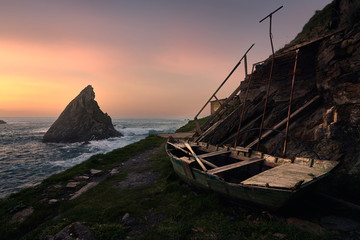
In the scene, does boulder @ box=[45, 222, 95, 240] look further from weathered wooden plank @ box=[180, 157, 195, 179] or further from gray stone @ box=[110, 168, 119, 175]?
gray stone @ box=[110, 168, 119, 175]

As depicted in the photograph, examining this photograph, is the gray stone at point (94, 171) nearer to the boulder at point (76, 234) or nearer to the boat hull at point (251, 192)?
the boulder at point (76, 234)

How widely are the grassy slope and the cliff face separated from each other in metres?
3.87

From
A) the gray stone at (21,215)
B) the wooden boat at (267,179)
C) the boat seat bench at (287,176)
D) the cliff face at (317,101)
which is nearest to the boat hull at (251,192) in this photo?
the wooden boat at (267,179)

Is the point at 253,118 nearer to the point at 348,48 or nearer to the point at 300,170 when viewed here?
the point at 348,48

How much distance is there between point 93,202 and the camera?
7586mm

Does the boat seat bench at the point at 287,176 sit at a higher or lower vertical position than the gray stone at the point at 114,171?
higher

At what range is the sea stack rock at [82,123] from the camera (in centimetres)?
4647

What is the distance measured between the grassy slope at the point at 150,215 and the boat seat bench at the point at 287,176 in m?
1.10

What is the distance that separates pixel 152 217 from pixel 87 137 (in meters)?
47.6

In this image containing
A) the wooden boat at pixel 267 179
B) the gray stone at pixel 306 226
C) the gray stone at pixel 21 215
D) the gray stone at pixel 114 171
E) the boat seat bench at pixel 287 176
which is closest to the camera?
the gray stone at pixel 306 226

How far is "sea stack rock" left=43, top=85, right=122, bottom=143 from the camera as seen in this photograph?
46469 mm

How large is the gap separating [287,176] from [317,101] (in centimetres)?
714

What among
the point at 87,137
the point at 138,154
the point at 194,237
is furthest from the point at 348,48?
the point at 87,137

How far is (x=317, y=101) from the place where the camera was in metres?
9.68
